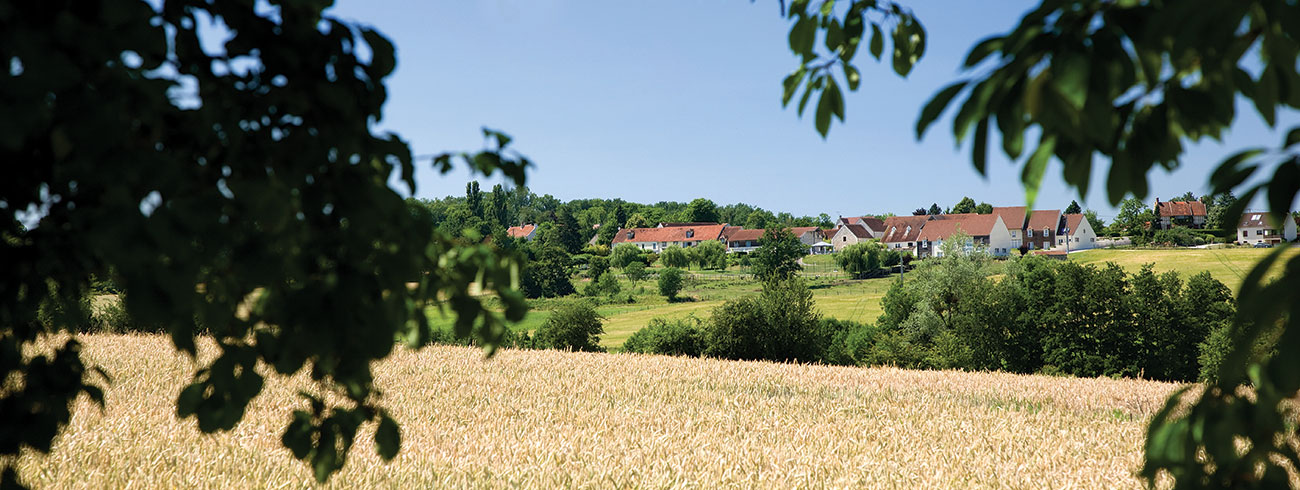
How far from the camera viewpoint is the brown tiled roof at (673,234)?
156m

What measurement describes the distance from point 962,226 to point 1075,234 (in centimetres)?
1745

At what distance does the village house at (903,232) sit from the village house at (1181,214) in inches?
1400

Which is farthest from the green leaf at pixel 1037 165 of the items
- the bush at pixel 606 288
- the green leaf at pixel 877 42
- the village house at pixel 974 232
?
the village house at pixel 974 232

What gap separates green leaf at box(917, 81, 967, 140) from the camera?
4.28 ft

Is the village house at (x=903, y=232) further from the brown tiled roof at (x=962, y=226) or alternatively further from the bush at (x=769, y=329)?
the bush at (x=769, y=329)

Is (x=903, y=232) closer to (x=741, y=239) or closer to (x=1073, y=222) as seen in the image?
(x=1073, y=222)

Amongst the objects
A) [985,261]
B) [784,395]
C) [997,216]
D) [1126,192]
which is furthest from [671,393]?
[997,216]

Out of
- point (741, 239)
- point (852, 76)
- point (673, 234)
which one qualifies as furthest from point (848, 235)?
point (852, 76)

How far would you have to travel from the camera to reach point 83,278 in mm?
2178

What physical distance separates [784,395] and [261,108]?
9.22 m

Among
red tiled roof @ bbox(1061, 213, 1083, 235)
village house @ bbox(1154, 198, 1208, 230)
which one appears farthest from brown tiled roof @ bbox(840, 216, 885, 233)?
village house @ bbox(1154, 198, 1208, 230)

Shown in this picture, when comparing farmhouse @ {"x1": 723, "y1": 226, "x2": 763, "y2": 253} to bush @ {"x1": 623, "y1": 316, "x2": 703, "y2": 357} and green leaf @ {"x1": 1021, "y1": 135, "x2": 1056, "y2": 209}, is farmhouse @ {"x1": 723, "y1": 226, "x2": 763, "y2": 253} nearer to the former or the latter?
bush @ {"x1": 623, "y1": 316, "x2": 703, "y2": 357}

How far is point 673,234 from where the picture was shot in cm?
15900

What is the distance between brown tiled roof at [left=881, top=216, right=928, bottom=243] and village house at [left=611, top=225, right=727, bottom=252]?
138 ft
